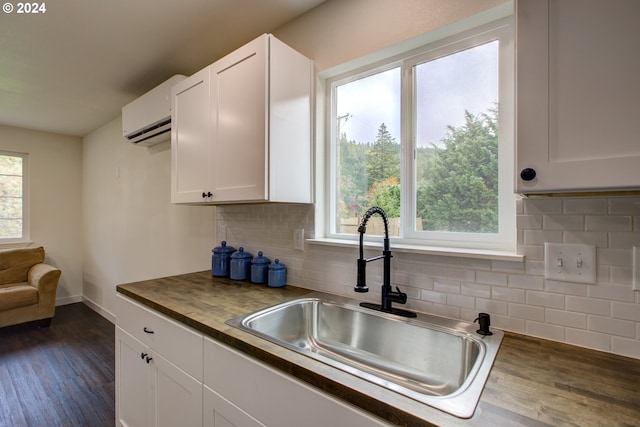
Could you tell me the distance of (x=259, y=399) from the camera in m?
0.93

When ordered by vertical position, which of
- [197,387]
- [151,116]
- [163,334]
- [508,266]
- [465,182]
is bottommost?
[197,387]

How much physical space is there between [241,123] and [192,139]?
0.47 metres

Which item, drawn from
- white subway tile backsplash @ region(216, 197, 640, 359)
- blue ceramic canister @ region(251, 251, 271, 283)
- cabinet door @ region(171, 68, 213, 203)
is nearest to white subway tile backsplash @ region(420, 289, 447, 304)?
white subway tile backsplash @ region(216, 197, 640, 359)

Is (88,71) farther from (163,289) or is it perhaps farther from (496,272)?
(496,272)

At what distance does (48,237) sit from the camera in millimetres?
4293

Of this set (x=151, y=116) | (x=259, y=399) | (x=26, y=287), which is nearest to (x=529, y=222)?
(x=259, y=399)

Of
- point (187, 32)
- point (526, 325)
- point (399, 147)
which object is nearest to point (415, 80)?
point (399, 147)

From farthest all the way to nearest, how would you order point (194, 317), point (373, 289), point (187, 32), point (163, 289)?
point (187, 32) < point (163, 289) < point (373, 289) < point (194, 317)

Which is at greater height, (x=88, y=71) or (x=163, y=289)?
(x=88, y=71)

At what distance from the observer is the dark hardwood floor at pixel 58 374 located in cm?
199

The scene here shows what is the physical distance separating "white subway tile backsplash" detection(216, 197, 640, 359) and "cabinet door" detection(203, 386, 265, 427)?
0.70 m

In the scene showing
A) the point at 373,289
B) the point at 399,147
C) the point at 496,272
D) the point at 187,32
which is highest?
the point at 187,32

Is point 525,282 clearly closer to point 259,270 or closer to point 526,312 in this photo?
point 526,312

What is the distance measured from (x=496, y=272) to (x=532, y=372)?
37cm
